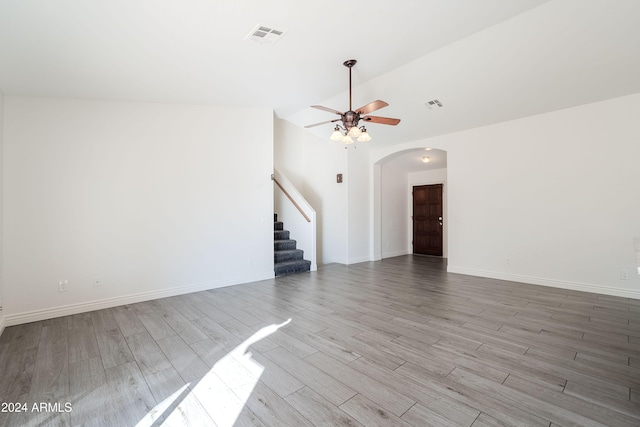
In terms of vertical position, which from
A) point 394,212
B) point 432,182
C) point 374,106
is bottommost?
point 394,212

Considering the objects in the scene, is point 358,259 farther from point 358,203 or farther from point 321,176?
point 321,176

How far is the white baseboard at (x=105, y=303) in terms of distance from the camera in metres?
3.48

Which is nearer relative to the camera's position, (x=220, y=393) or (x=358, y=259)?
(x=220, y=393)

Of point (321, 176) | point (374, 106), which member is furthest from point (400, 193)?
point (374, 106)

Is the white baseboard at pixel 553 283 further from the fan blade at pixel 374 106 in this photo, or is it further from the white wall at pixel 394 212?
the fan blade at pixel 374 106

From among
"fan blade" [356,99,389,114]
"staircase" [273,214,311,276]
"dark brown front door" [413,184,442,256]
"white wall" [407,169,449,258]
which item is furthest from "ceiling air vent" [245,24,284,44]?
"dark brown front door" [413,184,442,256]

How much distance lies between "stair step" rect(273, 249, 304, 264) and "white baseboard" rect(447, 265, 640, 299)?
129 inches

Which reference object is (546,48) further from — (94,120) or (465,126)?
(94,120)

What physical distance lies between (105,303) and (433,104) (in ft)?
19.7

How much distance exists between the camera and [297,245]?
6.85m

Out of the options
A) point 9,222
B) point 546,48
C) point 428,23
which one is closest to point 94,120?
point 9,222

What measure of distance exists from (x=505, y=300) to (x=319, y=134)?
204 inches

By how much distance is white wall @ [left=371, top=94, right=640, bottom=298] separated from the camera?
4.19 m

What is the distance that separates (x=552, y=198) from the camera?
477 cm
